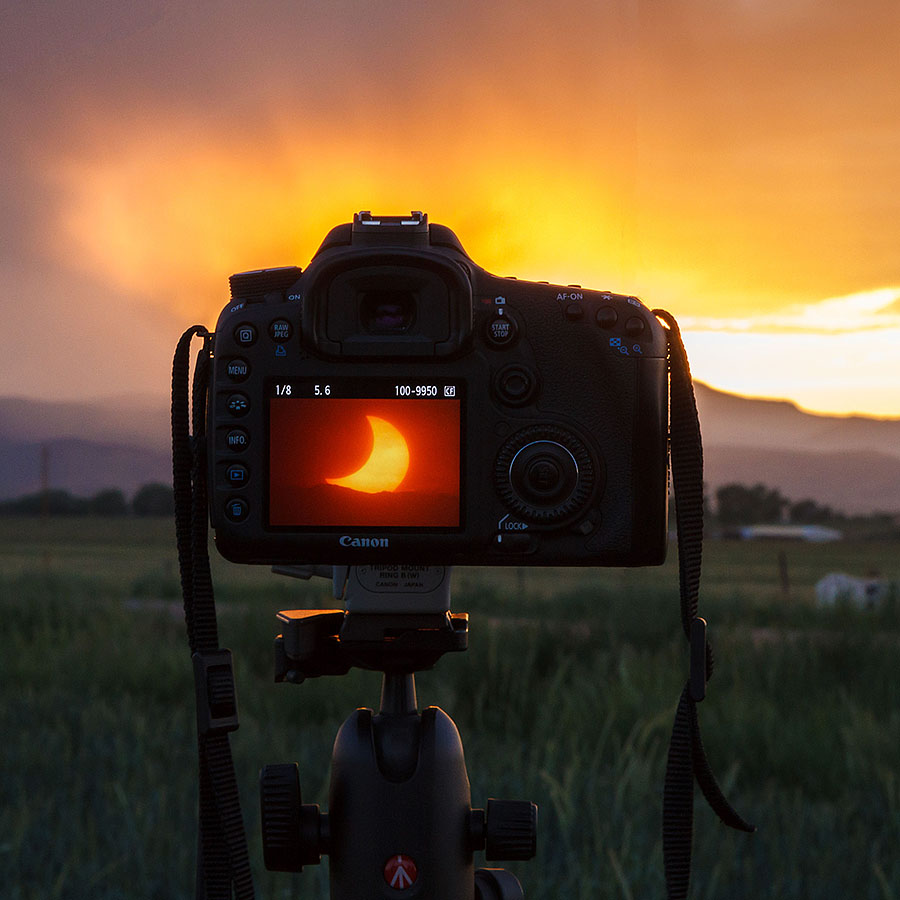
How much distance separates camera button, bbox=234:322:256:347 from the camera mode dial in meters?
0.41

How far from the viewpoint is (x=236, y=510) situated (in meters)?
1.49

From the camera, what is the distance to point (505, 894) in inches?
66.4

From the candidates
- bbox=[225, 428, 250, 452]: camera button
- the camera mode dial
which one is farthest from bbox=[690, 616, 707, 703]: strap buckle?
bbox=[225, 428, 250, 452]: camera button

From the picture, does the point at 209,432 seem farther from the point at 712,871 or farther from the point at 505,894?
the point at 712,871

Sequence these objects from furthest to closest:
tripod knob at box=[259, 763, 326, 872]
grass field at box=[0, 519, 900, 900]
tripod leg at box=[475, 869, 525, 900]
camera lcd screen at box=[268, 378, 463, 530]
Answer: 1. grass field at box=[0, 519, 900, 900]
2. tripod leg at box=[475, 869, 525, 900]
3. tripod knob at box=[259, 763, 326, 872]
4. camera lcd screen at box=[268, 378, 463, 530]

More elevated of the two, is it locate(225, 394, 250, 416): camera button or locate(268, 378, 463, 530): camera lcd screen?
locate(225, 394, 250, 416): camera button

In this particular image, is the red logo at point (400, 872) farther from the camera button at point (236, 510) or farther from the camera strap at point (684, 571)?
the camera button at point (236, 510)

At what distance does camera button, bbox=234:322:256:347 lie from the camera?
1522 mm

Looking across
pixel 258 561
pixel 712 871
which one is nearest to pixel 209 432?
pixel 258 561

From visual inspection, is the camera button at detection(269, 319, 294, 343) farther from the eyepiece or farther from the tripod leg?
the tripod leg

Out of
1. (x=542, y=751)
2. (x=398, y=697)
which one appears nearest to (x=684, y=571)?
(x=398, y=697)

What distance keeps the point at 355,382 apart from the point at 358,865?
2.46 feet

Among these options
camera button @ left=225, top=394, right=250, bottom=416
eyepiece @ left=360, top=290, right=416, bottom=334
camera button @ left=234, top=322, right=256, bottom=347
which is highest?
eyepiece @ left=360, top=290, right=416, bottom=334

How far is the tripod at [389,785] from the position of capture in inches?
61.0
